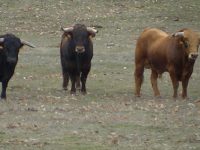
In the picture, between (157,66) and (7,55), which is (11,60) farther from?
(157,66)

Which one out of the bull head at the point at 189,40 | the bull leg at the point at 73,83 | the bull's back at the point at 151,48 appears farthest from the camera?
the bull leg at the point at 73,83

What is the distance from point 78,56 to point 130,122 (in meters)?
6.70

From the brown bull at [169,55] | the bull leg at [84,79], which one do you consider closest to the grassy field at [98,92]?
the bull leg at [84,79]

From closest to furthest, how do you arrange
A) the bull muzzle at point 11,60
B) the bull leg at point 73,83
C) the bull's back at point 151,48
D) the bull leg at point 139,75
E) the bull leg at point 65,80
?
1. the bull muzzle at point 11,60
2. the bull's back at point 151,48
3. the bull leg at point 73,83
4. the bull leg at point 139,75
5. the bull leg at point 65,80

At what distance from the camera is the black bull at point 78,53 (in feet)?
66.1

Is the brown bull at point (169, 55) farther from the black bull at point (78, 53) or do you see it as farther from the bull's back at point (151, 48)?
the black bull at point (78, 53)

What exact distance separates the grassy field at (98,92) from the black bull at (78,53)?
481 millimetres

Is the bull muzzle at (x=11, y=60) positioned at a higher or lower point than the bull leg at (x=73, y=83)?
higher

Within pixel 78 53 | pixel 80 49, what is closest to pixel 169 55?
pixel 80 49

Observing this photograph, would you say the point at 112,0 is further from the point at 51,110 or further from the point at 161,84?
the point at 51,110

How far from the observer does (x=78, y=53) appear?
20188 millimetres

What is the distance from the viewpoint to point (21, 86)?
21922mm

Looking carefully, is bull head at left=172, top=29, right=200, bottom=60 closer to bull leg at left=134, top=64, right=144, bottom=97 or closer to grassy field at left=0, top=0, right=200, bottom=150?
grassy field at left=0, top=0, right=200, bottom=150

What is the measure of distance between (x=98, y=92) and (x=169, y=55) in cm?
235
